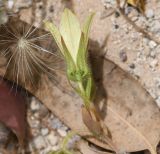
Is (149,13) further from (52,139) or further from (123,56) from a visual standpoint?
(52,139)

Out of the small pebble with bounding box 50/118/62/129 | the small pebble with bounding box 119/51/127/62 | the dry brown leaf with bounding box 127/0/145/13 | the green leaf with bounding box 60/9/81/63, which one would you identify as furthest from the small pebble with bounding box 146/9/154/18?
the small pebble with bounding box 50/118/62/129

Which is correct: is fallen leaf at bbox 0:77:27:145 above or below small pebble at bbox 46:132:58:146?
above

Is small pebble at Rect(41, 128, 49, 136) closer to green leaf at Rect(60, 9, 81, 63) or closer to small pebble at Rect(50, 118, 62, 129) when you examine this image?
small pebble at Rect(50, 118, 62, 129)

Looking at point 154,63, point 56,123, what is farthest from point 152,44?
point 56,123

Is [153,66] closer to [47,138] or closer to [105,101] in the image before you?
[105,101]

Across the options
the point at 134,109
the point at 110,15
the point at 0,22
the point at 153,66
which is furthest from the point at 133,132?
the point at 0,22

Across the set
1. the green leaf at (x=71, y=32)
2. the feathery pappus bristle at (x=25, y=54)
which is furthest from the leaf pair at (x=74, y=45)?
the feathery pappus bristle at (x=25, y=54)

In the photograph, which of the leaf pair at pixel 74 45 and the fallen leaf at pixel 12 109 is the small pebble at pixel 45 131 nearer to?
the fallen leaf at pixel 12 109
